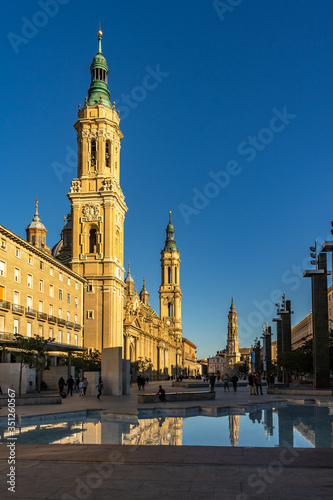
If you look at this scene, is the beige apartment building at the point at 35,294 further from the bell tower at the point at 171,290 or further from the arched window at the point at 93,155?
the bell tower at the point at 171,290

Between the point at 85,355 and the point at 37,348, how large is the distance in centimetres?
2625

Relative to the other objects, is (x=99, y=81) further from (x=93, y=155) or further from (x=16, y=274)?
(x=16, y=274)

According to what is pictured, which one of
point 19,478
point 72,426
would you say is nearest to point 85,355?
point 72,426

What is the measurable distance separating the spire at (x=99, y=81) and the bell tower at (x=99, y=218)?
15cm

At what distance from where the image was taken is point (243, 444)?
14844 millimetres

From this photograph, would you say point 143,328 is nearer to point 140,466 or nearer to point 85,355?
point 85,355

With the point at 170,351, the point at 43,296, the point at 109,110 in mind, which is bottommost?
the point at 170,351

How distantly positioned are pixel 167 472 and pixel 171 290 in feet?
480

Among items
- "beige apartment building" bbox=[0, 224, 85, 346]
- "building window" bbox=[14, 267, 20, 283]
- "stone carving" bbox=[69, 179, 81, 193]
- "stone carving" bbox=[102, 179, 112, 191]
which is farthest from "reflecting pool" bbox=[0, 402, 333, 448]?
"stone carving" bbox=[69, 179, 81, 193]

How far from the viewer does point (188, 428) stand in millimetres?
18672

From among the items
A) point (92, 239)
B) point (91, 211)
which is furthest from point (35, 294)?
point (92, 239)

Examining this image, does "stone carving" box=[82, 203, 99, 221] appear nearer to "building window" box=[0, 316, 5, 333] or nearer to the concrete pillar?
"building window" box=[0, 316, 5, 333]

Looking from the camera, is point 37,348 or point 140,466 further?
point 37,348

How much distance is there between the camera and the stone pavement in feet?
29.6
